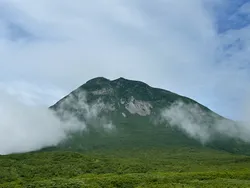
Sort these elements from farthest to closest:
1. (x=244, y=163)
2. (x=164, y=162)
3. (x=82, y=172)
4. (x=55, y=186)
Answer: (x=164, y=162) < (x=244, y=163) < (x=82, y=172) < (x=55, y=186)

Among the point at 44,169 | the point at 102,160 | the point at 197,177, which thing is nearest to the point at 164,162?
the point at 102,160

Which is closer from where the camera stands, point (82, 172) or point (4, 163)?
point (82, 172)

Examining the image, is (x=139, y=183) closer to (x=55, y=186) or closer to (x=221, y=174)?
(x=55, y=186)

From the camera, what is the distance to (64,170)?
Answer: 156 m

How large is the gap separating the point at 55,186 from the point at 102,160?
282ft

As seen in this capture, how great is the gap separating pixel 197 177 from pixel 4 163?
334 feet

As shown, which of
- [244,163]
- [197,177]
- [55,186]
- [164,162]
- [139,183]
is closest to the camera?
[55,186]

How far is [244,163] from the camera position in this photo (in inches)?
6831

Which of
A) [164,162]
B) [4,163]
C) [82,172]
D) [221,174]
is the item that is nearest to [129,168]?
[82,172]

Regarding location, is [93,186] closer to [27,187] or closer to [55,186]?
[55,186]

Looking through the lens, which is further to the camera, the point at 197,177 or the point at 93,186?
the point at 197,177

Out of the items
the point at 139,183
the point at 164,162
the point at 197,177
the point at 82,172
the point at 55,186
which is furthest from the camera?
the point at 164,162

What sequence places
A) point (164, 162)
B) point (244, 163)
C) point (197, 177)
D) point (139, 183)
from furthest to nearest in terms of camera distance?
1. point (164, 162)
2. point (244, 163)
3. point (197, 177)
4. point (139, 183)

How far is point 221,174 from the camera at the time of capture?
119625mm
